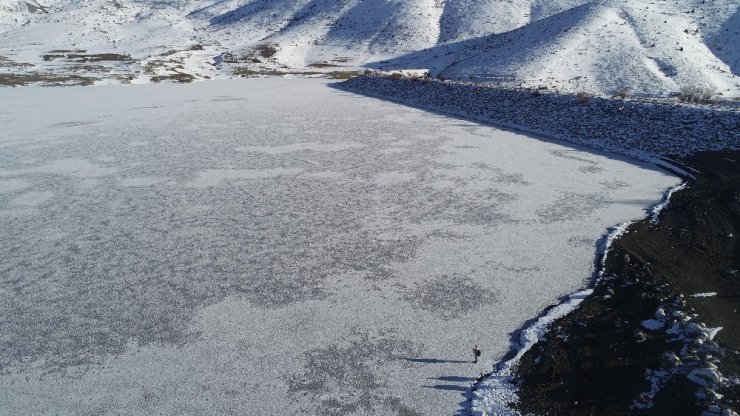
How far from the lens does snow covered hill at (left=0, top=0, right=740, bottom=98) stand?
113 feet

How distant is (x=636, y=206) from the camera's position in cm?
1085

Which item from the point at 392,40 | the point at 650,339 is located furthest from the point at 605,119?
the point at 392,40

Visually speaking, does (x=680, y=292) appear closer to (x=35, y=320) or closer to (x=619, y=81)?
(x=35, y=320)

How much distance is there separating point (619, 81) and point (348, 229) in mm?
29565

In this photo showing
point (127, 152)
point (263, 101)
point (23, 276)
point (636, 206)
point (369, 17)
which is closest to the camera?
point (23, 276)

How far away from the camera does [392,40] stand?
238 feet

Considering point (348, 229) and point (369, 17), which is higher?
point (369, 17)

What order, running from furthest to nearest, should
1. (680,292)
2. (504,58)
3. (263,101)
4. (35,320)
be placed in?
(504,58) → (263,101) → (680,292) → (35,320)

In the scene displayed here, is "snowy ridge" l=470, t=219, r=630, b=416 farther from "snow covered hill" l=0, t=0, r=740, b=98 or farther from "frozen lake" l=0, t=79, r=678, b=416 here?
"snow covered hill" l=0, t=0, r=740, b=98

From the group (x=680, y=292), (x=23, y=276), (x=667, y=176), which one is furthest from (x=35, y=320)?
(x=667, y=176)

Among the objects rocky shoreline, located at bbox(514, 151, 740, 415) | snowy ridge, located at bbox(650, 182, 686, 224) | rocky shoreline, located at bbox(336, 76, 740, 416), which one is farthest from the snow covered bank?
rocky shoreline, located at bbox(514, 151, 740, 415)

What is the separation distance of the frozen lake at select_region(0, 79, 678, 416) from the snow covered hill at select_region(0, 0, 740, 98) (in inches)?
812

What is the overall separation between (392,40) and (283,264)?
70187mm

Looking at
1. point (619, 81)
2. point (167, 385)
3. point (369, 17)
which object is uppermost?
point (369, 17)
